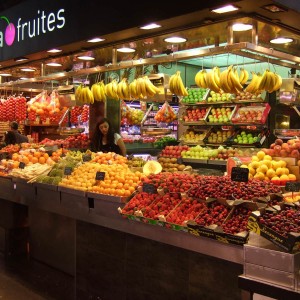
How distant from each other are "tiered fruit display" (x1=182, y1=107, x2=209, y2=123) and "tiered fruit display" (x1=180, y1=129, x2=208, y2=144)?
1.06 feet

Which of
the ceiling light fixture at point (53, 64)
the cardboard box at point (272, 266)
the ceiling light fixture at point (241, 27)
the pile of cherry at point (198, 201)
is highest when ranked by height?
the ceiling light fixture at point (241, 27)

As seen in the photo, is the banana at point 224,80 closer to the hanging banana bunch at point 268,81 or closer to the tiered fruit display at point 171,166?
the hanging banana bunch at point 268,81

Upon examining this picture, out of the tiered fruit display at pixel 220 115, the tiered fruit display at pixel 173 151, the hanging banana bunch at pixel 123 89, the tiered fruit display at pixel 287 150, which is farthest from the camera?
the tiered fruit display at pixel 220 115

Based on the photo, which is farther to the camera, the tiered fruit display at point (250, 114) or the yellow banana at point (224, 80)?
the tiered fruit display at point (250, 114)

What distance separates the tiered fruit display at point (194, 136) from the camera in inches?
408

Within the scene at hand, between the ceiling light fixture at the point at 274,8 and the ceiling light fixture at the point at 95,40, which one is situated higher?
the ceiling light fixture at the point at 274,8

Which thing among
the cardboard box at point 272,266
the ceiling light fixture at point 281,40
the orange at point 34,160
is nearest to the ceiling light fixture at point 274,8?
the ceiling light fixture at point 281,40

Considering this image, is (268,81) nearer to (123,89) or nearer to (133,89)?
(133,89)

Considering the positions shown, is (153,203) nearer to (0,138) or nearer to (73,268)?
(73,268)

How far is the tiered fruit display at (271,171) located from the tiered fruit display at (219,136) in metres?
4.88

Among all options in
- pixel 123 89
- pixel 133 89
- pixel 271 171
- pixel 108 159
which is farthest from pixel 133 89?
pixel 271 171

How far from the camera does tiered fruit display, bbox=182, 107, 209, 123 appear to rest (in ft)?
34.3

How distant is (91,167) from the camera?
593 centimetres

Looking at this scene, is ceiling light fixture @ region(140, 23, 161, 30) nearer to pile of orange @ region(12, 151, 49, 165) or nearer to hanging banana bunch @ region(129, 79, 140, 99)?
hanging banana bunch @ region(129, 79, 140, 99)
